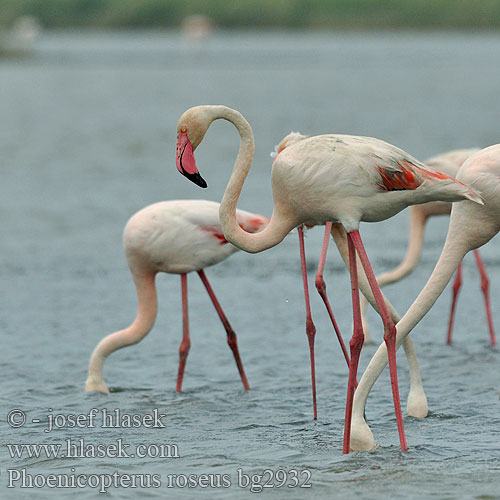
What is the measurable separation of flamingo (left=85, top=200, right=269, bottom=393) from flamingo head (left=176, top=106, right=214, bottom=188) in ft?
6.14

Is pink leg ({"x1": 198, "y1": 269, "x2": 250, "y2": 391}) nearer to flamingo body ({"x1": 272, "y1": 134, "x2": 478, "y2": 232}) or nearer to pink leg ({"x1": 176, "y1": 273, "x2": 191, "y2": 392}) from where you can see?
pink leg ({"x1": 176, "y1": 273, "x2": 191, "y2": 392})

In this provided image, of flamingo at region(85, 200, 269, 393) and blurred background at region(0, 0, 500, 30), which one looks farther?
blurred background at region(0, 0, 500, 30)

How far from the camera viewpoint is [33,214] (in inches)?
651

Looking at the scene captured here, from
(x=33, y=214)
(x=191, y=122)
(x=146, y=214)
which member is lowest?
(x=33, y=214)

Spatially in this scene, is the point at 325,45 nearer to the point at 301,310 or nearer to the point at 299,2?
the point at 299,2

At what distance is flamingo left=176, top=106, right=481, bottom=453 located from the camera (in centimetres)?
602

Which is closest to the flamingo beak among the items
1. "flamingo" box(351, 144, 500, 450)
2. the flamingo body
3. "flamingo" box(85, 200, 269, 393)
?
the flamingo body

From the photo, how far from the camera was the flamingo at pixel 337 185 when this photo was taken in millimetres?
6020

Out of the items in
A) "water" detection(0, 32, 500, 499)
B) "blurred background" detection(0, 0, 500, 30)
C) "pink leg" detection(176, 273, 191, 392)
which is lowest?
"water" detection(0, 32, 500, 499)

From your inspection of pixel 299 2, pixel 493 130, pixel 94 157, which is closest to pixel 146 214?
pixel 94 157

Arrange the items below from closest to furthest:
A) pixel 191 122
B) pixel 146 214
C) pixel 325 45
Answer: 1. pixel 191 122
2. pixel 146 214
3. pixel 325 45

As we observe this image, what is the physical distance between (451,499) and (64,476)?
7.04 feet

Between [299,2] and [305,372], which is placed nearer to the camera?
[305,372]

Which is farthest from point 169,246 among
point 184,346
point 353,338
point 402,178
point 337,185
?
point 402,178
